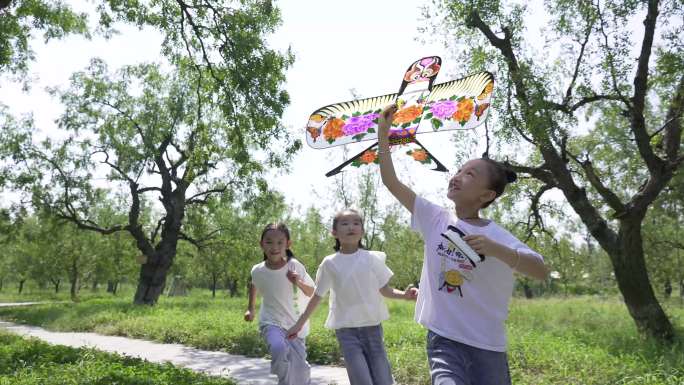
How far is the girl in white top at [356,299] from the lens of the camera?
412cm

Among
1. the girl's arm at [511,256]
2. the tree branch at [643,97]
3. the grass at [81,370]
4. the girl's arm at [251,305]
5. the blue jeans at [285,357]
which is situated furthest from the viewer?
the tree branch at [643,97]

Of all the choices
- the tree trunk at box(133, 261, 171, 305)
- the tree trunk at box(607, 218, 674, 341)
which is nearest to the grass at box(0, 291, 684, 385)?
the tree trunk at box(607, 218, 674, 341)

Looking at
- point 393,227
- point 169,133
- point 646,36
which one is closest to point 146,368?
point 646,36

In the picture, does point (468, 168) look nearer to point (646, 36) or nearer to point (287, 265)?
point (287, 265)

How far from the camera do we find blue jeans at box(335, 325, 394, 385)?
13.3 ft

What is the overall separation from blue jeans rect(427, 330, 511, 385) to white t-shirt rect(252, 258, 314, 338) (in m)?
2.50

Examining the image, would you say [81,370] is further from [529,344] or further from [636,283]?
[636,283]

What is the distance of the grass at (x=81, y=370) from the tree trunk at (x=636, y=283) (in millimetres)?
7017

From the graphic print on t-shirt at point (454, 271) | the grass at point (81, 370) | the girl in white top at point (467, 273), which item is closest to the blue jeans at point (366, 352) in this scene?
the girl in white top at point (467, 273)

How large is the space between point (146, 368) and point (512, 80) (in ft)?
22.5

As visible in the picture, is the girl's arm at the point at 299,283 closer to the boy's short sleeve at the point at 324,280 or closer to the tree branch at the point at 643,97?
the boy's short sleeve at the point at 324,280

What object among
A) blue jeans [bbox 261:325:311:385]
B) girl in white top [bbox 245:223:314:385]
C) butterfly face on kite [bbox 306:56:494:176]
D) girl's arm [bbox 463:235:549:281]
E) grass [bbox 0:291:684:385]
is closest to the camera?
girl's arm [bbox 463:235:549:281]

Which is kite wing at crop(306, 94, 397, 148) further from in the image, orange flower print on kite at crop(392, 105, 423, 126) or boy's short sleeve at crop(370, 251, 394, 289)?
boy's short sleeve at crop(370, 251, 394, 289)

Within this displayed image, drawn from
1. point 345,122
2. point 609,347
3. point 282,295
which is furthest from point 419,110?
point 609,347
